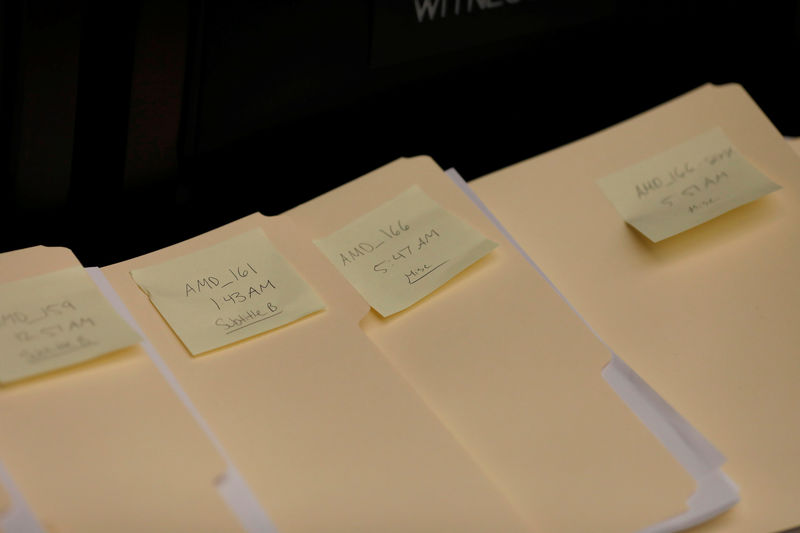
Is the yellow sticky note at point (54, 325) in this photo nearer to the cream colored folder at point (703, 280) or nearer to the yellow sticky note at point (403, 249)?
the yellow sticky note at point (403, 249)

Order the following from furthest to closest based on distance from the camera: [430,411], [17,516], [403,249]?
[403,249] < [430,411] < [17,516]

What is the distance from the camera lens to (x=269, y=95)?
2.67 feet

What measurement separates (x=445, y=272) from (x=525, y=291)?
70mm

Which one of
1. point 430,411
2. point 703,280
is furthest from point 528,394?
point 703,280

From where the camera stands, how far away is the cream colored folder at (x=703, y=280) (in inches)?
28.3

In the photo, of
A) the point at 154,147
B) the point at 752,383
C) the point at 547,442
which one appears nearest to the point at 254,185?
the point at 154,147

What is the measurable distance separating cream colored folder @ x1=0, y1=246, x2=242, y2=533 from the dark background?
19 cm

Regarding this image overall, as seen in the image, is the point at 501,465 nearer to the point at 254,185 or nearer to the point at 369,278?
the point at 369,278

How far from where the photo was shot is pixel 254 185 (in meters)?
0.88

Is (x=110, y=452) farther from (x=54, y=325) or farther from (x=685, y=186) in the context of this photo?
(x=685, y=186)

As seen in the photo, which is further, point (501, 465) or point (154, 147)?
point (154, 147)

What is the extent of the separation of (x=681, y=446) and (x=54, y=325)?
1.58 feet

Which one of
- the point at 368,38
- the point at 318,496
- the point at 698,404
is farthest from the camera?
the point at 368,38

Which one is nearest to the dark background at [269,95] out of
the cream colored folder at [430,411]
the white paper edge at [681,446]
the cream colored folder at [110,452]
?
the cream colored folder at [430,411]
